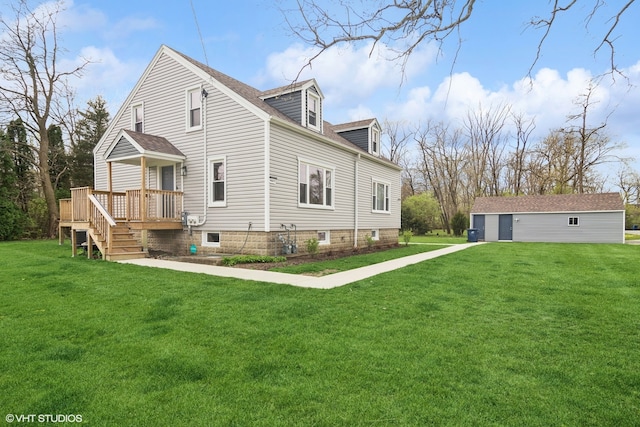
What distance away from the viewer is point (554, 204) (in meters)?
24.7

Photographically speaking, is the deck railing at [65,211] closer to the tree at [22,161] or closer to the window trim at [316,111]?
the window trim at [316,111]

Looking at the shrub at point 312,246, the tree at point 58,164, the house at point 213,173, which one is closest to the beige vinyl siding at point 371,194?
the house at point 213,173

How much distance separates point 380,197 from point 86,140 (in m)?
24.1

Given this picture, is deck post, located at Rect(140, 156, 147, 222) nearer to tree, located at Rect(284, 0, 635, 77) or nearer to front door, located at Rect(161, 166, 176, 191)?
front door, located at Rect(161, 166, 176, 191)

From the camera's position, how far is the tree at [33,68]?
18.9m

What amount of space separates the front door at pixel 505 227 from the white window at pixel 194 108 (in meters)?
22.9

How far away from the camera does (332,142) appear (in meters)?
13.5

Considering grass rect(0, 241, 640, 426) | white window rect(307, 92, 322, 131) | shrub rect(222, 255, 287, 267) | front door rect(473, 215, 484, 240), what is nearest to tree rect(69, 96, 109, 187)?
white window rect(307, 92, 322, 131)

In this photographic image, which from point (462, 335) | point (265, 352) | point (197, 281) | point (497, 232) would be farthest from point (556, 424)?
point (497, 232)

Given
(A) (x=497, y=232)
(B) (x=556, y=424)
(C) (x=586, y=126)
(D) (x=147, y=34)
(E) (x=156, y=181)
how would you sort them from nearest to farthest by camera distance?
(B) (x=556, y=424) < (D) (x=147, y=34) < (E) (x=156, y=181) < (A) (x=497, y=232) < (C) (x=586, y=126)

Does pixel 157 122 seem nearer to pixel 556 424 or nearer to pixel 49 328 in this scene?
pixel 49 328

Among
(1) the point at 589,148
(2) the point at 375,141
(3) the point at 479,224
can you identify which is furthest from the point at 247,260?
(1) the point at 589,148

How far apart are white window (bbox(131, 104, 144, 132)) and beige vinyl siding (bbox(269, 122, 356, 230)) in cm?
654

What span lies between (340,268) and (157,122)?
9199 millimetres
